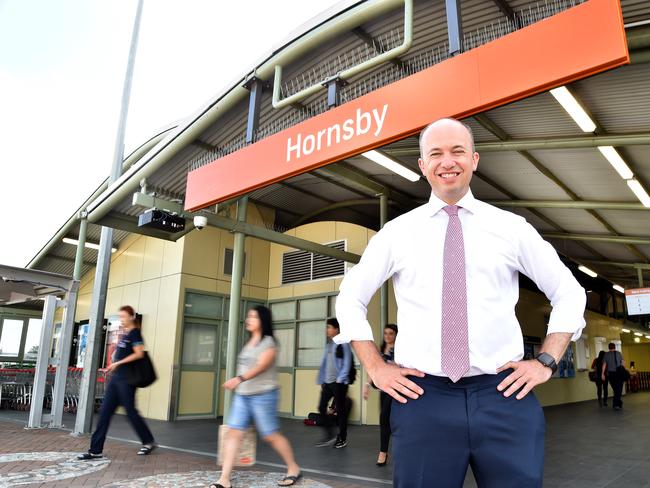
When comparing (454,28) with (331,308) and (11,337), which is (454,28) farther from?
(11,337)

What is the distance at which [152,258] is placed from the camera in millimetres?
12070

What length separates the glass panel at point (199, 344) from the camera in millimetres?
10984

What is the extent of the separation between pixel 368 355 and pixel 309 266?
10.4 meters

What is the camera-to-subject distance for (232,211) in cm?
1176

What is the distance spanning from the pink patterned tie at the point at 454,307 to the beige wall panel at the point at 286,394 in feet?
34.2

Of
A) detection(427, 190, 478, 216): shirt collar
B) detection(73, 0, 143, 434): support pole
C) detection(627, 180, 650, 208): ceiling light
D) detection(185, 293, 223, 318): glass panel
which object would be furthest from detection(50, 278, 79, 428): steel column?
Result: detection(627, 180, 650, 208): ceiling light

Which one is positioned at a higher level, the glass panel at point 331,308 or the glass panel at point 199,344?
the glass panel at point 331,308

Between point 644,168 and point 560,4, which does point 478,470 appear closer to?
point 560,4

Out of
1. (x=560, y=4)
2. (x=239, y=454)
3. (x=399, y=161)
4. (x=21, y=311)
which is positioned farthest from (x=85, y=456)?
→ (x=21, y=311)

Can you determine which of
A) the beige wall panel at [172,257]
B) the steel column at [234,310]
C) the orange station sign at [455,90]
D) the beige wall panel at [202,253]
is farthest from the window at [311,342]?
the orange station sign at [455,90]

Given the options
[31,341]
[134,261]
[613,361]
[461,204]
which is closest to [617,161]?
[461,204]

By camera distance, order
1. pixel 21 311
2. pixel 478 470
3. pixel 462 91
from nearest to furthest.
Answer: pixel 478 470 → pixel 462 91 → pixel 21 311

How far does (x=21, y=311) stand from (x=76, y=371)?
317 inches

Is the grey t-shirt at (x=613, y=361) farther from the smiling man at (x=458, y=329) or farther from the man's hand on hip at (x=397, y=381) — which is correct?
the man's hand on hip at (x=397, y=381)
